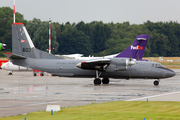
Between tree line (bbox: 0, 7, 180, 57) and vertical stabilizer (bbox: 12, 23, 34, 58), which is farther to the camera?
tree line (bbox: 0, 7, 180, 57)

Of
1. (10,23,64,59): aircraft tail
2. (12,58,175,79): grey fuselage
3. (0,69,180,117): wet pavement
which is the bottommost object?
(0,69,180,117): wet pavement

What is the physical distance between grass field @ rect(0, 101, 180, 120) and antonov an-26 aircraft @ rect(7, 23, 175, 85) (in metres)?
15.0

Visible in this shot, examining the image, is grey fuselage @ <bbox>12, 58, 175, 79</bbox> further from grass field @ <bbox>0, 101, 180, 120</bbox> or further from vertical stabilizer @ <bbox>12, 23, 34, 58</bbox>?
grass field @ <bbox>0, 101, 180, 120</bbox>

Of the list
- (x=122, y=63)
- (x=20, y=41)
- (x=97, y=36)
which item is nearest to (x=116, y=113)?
(x=122, y=63)

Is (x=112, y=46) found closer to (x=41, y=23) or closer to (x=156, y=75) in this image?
(x=41, y=23)

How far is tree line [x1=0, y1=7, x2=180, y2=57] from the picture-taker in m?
120

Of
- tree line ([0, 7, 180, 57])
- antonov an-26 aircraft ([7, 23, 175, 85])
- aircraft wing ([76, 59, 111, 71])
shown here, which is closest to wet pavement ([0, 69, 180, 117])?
antonov an-26 aircraft ([7, 23, 175, 85])

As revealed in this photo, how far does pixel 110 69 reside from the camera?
1239 inches

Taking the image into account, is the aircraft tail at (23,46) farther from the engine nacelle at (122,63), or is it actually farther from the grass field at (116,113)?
the grass field at (116,113)

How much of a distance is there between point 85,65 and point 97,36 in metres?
114

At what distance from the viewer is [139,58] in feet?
136

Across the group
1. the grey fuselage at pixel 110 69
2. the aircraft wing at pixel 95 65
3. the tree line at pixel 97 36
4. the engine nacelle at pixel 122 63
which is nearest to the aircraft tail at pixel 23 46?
the grey fuselage at pixel 110 69

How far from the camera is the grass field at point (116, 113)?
41.6 feet

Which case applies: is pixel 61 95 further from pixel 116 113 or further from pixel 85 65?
pixel 85 65
